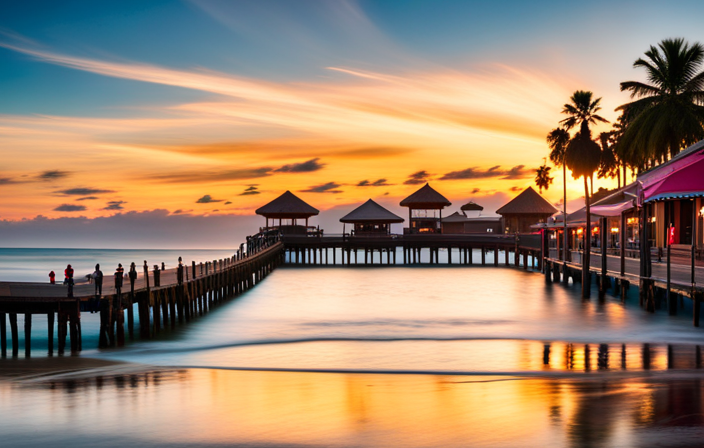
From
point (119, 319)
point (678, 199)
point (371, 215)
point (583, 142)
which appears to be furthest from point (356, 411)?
point (371, 215)

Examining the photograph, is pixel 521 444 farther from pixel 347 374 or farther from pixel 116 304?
pixel 116 304

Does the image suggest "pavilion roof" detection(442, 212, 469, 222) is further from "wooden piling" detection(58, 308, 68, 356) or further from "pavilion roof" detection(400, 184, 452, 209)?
"wooden piling" detection(58, 308, 68, 356)

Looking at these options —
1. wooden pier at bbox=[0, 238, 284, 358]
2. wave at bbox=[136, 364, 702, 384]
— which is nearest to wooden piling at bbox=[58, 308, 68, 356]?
wooden pier at bbox=[0, 238, 284, 358]

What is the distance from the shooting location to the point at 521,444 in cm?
1002

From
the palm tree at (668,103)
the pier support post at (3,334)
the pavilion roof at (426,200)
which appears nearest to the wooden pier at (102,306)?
the pier support post at (3,334)

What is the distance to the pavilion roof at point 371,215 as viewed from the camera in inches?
2889

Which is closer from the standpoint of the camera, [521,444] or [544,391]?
[521,444]

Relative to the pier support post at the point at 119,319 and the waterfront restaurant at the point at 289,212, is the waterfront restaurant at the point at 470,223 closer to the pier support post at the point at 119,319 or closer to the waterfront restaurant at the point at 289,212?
the waterfront restaurant at the point at 289,212

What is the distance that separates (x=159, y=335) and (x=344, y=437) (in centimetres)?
1430

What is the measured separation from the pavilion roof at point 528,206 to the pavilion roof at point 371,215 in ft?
45.7

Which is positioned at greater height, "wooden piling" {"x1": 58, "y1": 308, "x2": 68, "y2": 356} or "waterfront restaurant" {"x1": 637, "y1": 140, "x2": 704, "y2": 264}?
"waterfront restaurant" {"x1": 637, "y1": 140, "x2": 704, "y2": 264}

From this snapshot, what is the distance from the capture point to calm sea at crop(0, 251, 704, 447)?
10680mm

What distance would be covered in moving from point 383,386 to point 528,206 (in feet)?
225

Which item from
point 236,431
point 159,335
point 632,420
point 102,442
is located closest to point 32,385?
point 102,442
